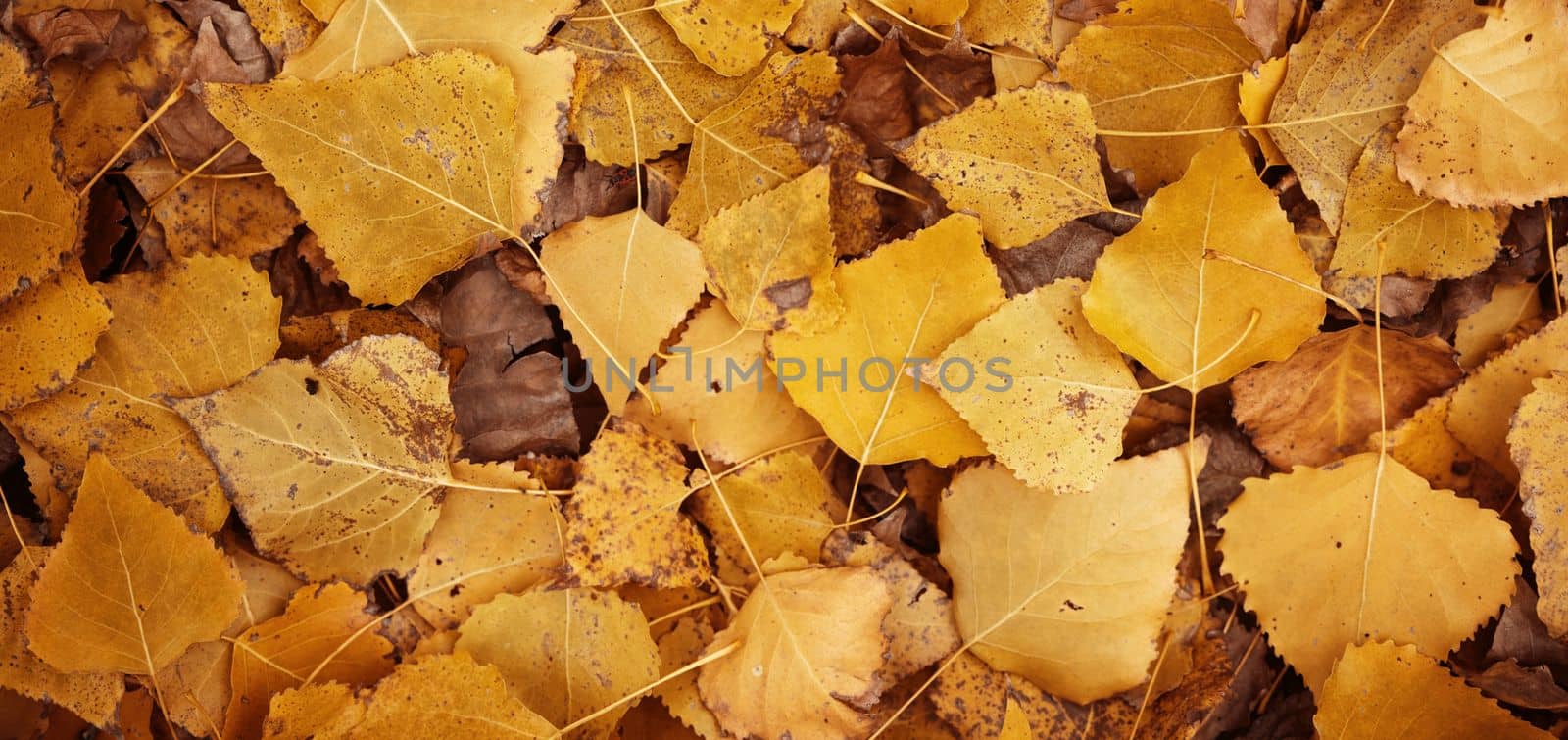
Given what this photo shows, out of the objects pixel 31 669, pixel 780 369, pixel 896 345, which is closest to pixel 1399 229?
pixel 896 345

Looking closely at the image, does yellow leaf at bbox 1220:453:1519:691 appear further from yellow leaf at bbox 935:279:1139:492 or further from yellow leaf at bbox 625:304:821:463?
yellow leaf at bbox 625:304:821:463

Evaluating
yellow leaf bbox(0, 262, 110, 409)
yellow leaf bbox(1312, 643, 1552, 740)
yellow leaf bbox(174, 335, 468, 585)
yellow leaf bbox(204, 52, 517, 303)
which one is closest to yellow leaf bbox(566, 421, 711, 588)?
yellow leaf bbox(174, 335, 468, 585)

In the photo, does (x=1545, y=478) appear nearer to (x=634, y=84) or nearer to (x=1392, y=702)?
(x=1392, y=702)

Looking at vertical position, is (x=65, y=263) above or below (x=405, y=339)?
above

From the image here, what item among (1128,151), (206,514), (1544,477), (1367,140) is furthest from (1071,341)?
(206,514)

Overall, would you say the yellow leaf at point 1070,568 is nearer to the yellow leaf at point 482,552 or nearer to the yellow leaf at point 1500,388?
the yellow leaf at point 1500,388

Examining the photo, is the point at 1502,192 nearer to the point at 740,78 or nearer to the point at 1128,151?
the point at 1128,151

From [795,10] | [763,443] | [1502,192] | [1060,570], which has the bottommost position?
[1060,570]
